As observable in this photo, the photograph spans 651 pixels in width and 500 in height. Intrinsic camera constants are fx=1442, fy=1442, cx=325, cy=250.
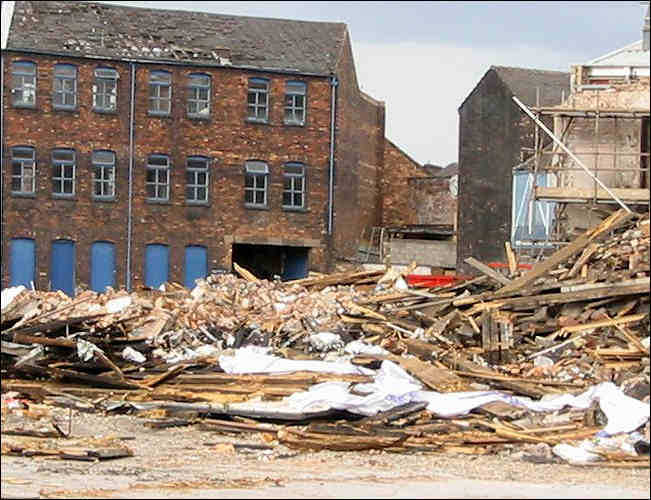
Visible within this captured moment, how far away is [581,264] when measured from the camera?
22000 mm

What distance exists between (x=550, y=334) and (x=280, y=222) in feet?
102

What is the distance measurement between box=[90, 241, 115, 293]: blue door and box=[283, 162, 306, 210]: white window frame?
6563mm

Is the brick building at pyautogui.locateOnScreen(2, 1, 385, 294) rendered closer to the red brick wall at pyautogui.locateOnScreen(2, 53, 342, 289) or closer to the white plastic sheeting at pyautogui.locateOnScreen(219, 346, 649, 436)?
the red brick wall at pyautogui.locateOnScreen(2, 53, 342, 289)

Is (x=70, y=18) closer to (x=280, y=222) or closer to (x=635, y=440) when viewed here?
(x=280, y=222)

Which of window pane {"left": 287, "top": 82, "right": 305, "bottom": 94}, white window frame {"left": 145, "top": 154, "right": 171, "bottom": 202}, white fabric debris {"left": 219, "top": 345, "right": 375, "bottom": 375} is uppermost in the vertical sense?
window pane {"left": 287, "top": 82, "right": 305, "bottom": 94}

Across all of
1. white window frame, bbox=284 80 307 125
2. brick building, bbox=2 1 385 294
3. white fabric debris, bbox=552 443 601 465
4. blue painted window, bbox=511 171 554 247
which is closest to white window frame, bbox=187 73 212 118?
brick building, bbox=2 1 385 294

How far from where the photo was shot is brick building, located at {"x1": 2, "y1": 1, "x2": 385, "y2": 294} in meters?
49.2

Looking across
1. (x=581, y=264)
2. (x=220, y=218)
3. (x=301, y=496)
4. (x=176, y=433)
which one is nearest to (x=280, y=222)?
(x=220, y=218)

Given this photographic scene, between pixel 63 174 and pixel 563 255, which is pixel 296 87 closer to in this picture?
pixel 63 174

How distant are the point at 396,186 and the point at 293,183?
778cm

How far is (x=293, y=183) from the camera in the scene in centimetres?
5175

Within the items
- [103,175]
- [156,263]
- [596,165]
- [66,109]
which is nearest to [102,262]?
[156,263]

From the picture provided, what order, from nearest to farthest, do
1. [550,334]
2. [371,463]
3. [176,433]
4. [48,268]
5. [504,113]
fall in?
[371,463] → [176,433] → [550,334] → [48,268] → [504,113]

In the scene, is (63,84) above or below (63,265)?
above
